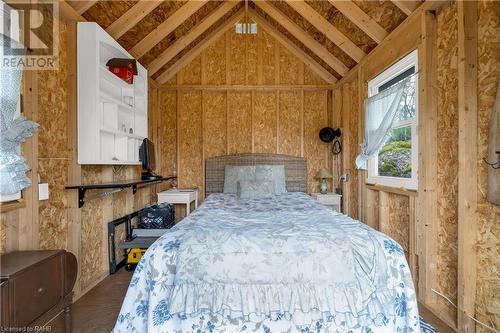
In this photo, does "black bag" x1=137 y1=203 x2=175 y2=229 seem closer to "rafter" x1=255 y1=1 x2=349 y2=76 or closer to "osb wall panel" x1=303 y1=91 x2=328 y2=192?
"osb wall panel" x1=303 y1=91 x2=328 y2=192

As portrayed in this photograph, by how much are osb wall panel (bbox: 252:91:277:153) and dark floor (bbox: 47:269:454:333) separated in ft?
9.46

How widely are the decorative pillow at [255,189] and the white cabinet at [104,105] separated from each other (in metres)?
1.45

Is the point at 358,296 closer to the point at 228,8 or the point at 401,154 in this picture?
the point at 401,154

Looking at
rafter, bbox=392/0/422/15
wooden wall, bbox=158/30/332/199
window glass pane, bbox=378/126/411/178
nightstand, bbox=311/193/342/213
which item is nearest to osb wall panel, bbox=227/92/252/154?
wooden wall, bbox=158/30/332/199

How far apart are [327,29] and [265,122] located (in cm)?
173

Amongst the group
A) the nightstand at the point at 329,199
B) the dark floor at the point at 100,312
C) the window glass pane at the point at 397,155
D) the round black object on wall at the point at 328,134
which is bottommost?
the dark floor at the point at 100,312

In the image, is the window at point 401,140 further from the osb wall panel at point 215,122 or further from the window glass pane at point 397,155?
the osb wall panel at point 215,122

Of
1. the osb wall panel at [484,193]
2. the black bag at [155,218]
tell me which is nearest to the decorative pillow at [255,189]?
the black bag at [155,218]

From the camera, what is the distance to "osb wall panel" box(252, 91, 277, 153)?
4.64 meters

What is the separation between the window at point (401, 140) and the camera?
8.61 feet

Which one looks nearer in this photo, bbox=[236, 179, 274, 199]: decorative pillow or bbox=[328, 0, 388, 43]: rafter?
bbox=[328, 0, 388, 43]: rafter

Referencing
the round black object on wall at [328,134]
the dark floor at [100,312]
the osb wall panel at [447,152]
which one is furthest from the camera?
the round black object on wall at [328,134]

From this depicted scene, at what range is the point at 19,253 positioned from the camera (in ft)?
5.69

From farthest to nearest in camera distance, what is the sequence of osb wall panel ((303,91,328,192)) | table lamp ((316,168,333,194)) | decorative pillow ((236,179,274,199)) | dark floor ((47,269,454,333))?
osb wall panel ((303,91,328,192)) → table lamp ((316,168,333,194)) → decorative pillow ((236,179,274,199)) → dark floor ((47,269,454,333))
